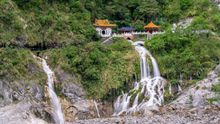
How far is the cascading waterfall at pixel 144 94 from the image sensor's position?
38969mm

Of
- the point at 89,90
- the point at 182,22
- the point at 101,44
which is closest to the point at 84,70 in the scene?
the point at 89,90

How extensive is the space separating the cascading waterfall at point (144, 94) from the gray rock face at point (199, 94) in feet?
6.45

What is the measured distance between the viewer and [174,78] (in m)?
42.3

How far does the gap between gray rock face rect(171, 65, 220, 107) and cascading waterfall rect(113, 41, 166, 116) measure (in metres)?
1.97

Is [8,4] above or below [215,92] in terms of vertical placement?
above

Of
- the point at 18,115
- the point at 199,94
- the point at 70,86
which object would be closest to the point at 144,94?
the point at 199,94

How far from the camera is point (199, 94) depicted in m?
38.2

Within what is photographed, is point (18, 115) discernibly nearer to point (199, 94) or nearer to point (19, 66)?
point (19, 66)

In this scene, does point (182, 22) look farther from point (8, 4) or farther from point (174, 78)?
point (8, 4)

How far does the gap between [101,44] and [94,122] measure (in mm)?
11888

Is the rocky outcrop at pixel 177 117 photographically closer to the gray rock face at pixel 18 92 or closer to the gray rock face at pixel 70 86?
the gray rock face at pixel 70 86

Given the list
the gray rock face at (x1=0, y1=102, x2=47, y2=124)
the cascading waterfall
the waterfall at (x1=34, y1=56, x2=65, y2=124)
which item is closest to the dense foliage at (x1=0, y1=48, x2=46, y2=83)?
the waterfall at (x1=34, y1=56, x2=65, y2=124)

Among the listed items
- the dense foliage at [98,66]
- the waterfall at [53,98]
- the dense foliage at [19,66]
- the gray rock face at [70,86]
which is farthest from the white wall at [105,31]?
the dense foliage at [19,66]

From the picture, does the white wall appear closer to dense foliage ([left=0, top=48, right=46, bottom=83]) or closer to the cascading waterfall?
the cascading waterfall
